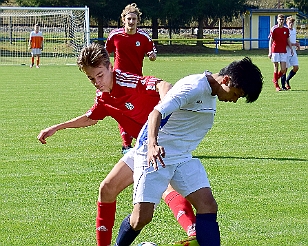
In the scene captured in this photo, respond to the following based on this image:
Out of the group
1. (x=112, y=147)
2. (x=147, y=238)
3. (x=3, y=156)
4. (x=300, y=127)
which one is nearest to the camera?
(x=147, y=238)

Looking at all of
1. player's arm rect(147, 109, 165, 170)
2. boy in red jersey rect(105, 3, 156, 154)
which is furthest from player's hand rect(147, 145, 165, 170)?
boy in red jersey rect(105, 3, 156, 154)

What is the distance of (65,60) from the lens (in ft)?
113

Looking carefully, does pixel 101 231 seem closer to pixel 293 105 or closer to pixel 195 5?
pixel 293 105

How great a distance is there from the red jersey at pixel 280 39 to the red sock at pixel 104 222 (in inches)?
558

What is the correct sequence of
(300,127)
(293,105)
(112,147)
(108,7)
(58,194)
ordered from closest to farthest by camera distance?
1. (58,194)
2. (112,147)
3. (300,127)
4. (293,105)
5. (108,7)

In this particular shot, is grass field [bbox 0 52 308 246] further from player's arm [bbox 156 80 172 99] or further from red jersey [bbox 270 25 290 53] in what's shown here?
red jersey [bbox 270 25 290 53]

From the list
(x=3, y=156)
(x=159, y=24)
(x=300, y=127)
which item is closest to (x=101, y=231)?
(x=3, y=156)

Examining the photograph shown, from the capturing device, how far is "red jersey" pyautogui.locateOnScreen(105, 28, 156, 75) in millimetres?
10344

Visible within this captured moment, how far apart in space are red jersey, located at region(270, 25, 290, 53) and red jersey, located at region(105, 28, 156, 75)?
8704mm

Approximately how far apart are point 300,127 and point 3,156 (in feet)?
16.2

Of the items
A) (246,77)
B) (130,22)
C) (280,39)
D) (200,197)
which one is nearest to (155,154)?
(200,197)

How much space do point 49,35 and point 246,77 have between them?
33900 millimetres

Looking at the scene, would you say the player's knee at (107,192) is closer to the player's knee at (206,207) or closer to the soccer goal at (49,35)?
the player's knee at (206,207)

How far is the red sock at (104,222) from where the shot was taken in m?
5.00
